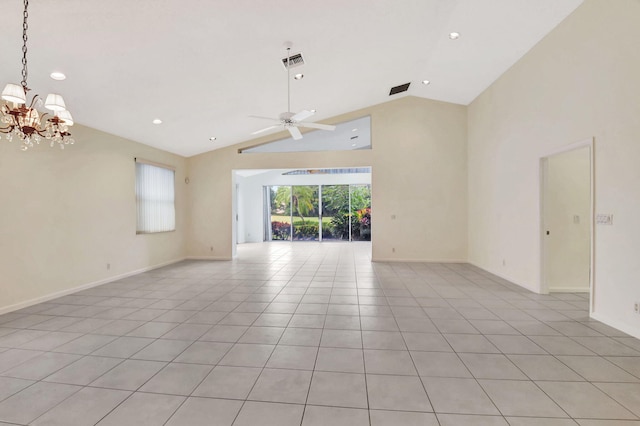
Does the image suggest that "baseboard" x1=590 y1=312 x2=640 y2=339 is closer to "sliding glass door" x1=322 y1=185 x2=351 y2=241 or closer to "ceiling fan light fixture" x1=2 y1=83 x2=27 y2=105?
"ceiling fan light fixture" x1=2 y1=83 x2=27 y2=105

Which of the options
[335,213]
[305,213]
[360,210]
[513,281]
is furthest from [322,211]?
[513,281]

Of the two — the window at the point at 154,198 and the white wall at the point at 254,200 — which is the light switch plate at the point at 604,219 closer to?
the window at the point at 154,198

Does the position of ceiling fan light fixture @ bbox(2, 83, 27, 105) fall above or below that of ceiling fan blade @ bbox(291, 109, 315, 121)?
below

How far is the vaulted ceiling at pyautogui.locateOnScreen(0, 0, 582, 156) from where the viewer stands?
2885 millimetres

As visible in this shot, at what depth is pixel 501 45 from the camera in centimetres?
448

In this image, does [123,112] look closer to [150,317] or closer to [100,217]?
[100,217]

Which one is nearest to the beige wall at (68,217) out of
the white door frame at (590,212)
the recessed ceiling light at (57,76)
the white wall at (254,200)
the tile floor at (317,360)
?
the tile floor at (317,360)

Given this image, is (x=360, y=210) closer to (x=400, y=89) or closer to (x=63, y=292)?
(x=400, y=89)

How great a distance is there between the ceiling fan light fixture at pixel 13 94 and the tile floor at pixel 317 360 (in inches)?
85.4

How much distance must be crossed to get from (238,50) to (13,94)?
7.62ft

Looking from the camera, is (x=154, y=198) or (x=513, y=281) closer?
(x=513, y=281)

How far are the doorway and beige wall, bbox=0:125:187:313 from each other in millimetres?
7355

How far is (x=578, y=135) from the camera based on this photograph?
3.60 metres

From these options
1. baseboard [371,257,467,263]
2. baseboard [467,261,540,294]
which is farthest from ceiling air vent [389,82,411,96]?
baseboard [467,261,540,294]
